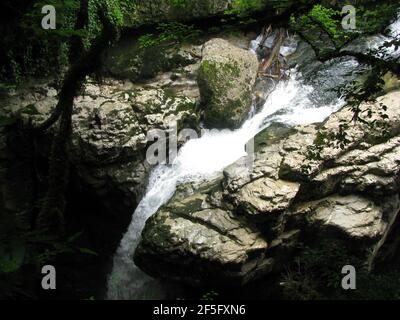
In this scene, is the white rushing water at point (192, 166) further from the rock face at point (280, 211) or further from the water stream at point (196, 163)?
the rock face at point (280, 211)

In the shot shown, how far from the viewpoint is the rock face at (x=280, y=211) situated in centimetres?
658

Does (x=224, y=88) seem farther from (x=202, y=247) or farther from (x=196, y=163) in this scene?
(x=202, y=247)

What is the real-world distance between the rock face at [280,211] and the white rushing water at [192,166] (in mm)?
742

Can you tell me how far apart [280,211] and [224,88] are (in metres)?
3.67

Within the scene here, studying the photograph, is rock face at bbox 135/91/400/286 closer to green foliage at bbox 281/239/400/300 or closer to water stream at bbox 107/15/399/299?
green foliage at bbox 281/239/400/300

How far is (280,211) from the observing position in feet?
21.7

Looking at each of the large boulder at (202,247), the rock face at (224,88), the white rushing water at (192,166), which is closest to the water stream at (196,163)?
the white rushing water at (192,166)

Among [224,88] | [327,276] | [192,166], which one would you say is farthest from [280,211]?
[224,88]

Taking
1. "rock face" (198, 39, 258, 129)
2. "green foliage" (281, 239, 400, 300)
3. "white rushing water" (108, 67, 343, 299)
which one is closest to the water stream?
"white rushing water" (108, 67, 343, 299)

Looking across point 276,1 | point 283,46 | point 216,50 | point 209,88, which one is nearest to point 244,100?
point 209,88

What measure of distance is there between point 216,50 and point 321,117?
3.03 metres

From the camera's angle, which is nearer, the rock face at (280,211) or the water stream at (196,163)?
the rock face at (280,211)

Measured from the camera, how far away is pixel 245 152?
26.7 ft
